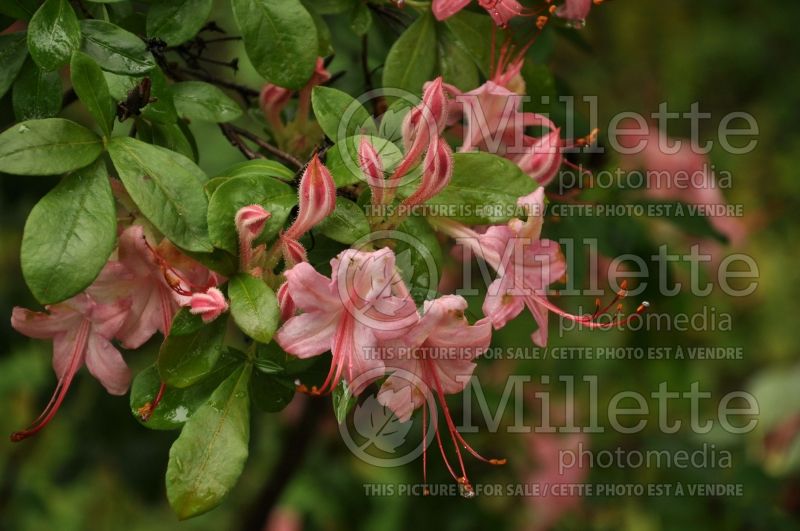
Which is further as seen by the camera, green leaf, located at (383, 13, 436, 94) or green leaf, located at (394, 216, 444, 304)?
green leaf, located at (383, 13, 436, 94)

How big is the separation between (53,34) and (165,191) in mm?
158

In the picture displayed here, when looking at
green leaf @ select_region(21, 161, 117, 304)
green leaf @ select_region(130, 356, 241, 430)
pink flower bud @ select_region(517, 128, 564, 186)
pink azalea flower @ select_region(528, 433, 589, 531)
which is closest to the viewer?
green leaf @ select_region(21, 161, 117, 304)

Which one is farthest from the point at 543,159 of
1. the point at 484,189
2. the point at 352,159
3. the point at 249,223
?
the point at 249,223

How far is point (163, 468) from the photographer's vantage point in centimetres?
181

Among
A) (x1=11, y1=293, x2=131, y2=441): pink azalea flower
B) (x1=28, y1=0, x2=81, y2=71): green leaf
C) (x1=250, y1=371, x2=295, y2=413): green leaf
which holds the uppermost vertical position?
(x1=28, y1=0, x2=81, y2=71): green leaf

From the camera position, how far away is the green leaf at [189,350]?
789 millimetres

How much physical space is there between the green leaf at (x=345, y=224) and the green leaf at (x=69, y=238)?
0.16 meters

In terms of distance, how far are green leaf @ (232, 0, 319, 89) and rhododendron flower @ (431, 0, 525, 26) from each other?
12 centimetres

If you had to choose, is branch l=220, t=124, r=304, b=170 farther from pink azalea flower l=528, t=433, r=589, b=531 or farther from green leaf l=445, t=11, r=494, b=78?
pink azalea flower l=528, t=433, r=589, b=531

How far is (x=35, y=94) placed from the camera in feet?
2.79

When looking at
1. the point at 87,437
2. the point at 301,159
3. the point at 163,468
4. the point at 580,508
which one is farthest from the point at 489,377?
the point at 301,159

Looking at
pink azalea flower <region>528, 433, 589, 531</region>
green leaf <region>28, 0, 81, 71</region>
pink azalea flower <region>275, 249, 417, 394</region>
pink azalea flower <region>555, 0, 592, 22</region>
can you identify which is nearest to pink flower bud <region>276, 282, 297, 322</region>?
pink azalea flower <region>275, 249, 417, 394</region>

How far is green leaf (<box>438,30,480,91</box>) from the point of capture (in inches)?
39.6

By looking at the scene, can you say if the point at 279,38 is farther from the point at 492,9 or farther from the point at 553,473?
the point at 553,473
